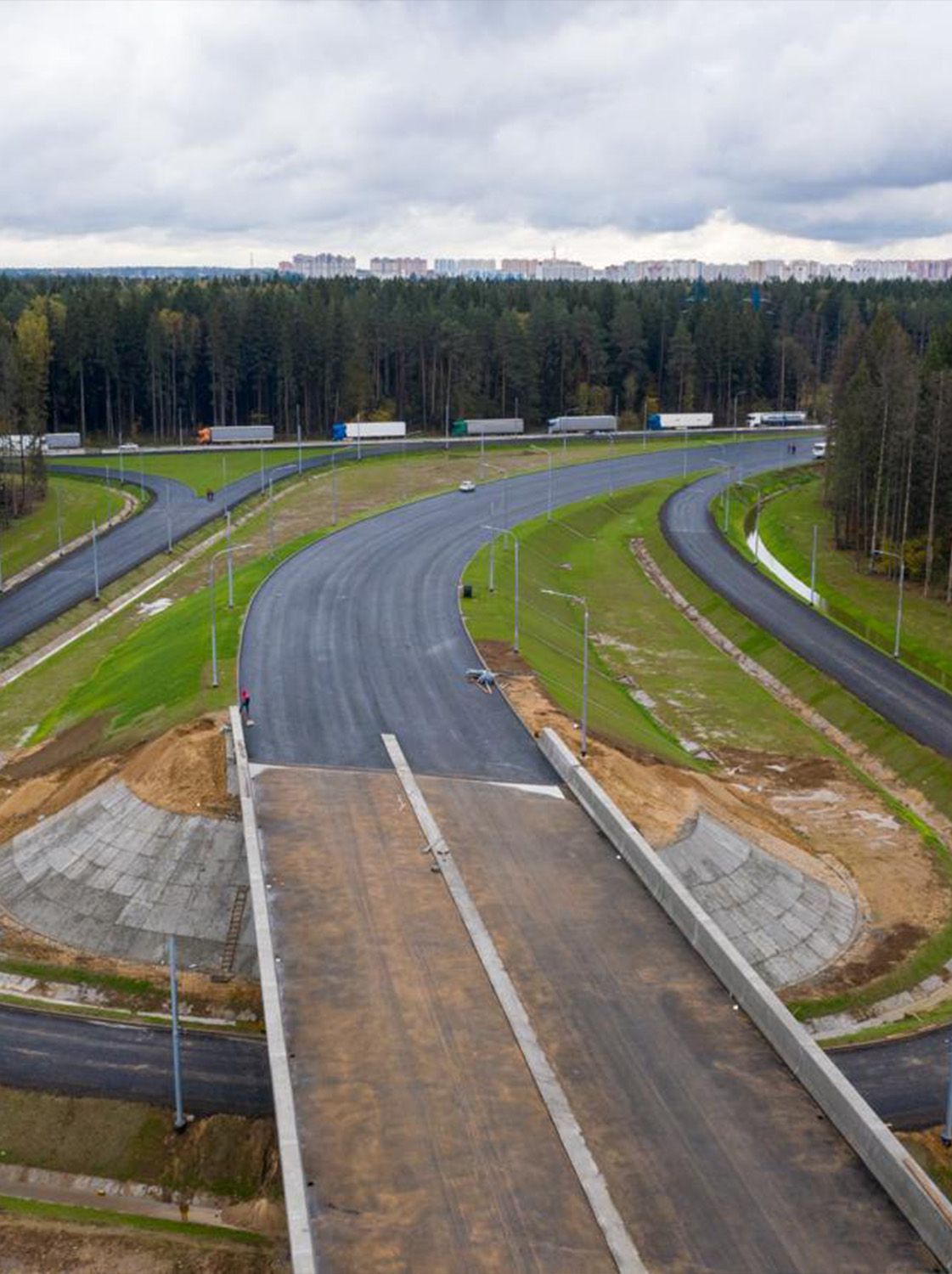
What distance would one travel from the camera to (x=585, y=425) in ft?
626

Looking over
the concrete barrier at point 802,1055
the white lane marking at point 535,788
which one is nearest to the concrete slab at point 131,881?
the white lane marking at point 535,788

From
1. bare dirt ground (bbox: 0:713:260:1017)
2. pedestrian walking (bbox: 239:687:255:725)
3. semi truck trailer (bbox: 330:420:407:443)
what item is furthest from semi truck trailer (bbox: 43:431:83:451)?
pedestrian walking (bbox: 239:687:255:725)

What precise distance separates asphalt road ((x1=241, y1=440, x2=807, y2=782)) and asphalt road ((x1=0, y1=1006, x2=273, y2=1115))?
15956 millimetres

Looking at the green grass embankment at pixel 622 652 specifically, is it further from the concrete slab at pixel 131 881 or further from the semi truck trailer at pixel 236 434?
the semi truck trailer at pixel 236 434

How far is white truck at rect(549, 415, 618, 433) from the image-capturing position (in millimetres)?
187750

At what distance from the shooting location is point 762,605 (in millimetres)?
94625

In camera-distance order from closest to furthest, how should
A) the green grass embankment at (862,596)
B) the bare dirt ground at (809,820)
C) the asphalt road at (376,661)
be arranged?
the bare dirt ground at (809,820) < the asphalt road at (376,661) < the green grass embankment at (862,596)

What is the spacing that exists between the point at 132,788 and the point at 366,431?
134264 millimetres

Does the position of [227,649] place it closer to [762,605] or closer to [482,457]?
[762,605]

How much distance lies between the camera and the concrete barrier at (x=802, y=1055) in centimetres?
2656

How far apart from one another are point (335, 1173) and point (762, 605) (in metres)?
72.9

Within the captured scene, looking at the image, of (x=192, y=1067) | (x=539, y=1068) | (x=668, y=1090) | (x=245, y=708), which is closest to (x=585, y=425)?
(x=245, y=708)

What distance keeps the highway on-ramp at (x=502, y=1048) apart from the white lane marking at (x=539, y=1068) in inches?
14.1

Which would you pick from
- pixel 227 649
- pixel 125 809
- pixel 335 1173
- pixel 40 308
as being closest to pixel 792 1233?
pixel 335 1173
